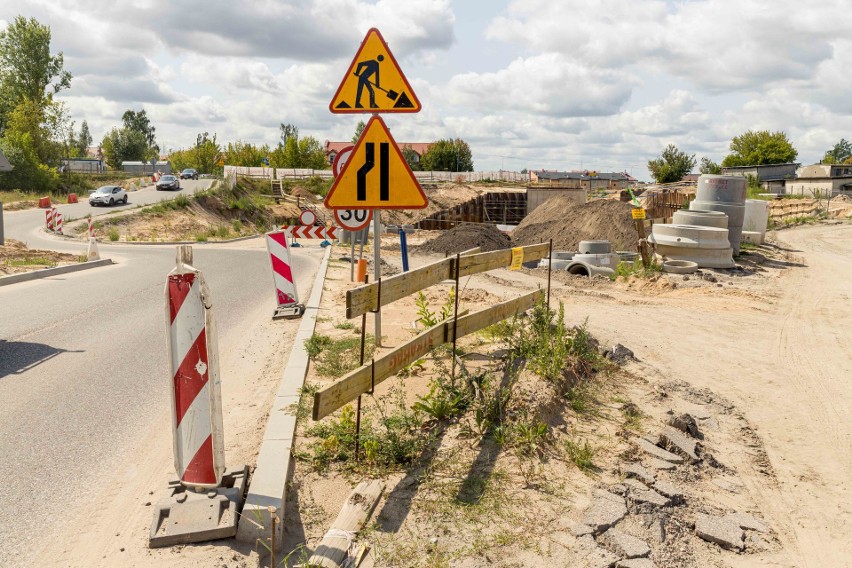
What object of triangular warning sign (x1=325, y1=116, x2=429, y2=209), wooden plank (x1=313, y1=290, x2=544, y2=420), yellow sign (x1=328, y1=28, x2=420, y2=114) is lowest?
wooden plank (x1=313, y1=290, x2=544, y2=420)

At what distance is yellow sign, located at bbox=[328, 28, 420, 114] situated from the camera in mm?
6113

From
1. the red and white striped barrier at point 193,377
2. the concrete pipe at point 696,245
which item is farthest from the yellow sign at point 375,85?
the concrete pipe at point 696,245

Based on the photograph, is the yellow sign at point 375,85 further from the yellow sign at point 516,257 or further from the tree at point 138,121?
the tree at point 138,121

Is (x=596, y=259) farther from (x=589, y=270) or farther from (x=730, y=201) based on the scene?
(x=730, y=201)

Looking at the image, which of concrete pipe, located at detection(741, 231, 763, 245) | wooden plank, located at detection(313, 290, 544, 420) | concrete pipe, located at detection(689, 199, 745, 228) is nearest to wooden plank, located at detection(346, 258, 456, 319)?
wooden plank, located at detection(313, 290, 544, 420)

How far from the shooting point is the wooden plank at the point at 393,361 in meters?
4.11

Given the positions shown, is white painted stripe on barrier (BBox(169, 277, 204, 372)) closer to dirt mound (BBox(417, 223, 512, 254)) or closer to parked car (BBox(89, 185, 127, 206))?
dirt mound (BBox(417, 223, 512, 254))

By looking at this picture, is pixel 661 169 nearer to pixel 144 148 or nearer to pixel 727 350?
pixel 727 350

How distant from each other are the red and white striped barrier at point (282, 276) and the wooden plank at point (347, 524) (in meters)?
5.98

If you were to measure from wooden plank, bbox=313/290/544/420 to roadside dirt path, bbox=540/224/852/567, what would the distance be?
245 cm

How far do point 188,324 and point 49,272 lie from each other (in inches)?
519

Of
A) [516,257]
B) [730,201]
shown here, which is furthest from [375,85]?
[730,201]

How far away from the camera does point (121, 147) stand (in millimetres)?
104375

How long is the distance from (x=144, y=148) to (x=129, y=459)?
115285 mm
